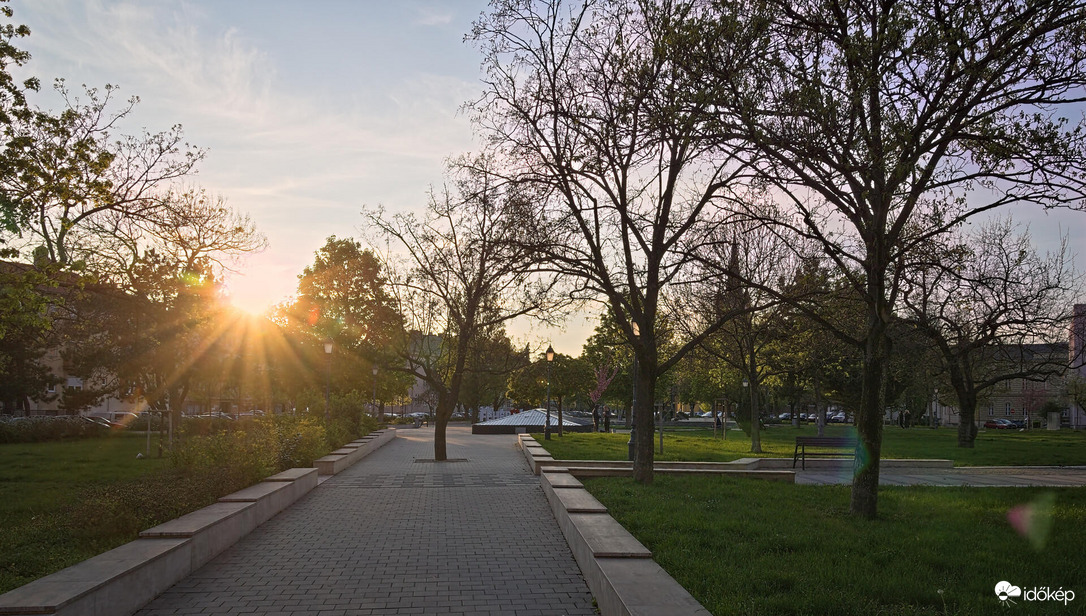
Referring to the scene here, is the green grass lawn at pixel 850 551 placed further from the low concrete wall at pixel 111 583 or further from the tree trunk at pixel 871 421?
the low concrete wall at pixel 111 583

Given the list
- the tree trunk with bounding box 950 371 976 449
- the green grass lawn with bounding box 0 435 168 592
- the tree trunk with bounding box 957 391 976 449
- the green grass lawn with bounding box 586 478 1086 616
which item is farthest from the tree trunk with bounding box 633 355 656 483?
the tree trunk with bounding box 957 391 976 449

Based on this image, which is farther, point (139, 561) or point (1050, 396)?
point (1050, 396)

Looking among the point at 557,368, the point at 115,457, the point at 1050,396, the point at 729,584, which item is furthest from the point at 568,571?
the point at 1050,396

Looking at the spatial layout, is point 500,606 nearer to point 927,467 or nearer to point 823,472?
point 823,472

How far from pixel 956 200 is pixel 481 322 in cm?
1388

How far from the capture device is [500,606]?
632 centimetres

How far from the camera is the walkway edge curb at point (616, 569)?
491cm

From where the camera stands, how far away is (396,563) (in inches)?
315

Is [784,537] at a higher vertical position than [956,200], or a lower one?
lower

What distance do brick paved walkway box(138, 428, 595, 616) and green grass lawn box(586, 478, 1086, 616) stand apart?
→ 119 centimetres

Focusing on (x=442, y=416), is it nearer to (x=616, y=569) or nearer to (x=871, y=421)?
(x=871, y=421)

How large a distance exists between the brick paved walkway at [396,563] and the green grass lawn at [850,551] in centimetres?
119

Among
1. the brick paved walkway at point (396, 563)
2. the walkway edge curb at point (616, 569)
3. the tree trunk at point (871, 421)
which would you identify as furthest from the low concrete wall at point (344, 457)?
the tree trunk at point (871, 421)

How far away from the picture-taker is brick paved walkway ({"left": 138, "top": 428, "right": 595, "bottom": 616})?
6367 mm
